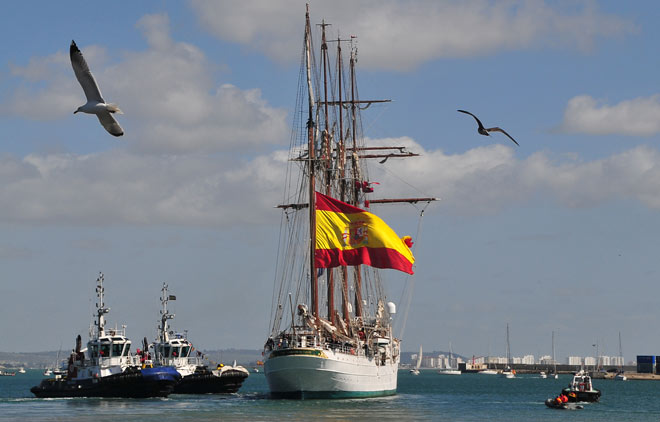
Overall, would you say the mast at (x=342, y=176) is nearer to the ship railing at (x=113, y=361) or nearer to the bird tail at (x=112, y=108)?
the ship railing at (x=113, y=361)

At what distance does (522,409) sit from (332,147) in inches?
1322

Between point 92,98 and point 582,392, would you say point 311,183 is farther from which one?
point 92,98

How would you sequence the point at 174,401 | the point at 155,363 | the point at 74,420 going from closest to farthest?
1. the point at 74,420
2. the point at 174,401
3. the point at 155,363

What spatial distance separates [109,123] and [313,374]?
56325 millimetres

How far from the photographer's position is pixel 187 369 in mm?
116562

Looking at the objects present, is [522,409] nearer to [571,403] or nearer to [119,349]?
[571,403]

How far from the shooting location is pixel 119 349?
331 ft

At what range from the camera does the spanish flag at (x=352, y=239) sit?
317 ft

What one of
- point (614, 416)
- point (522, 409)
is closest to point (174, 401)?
point (522, 409)

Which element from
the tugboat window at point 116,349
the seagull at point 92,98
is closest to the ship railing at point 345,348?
the tugboat window at point 116,349

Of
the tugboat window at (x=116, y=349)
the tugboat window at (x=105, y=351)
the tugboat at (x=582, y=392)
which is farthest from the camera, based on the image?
the tugboat at (x=582, y=392)

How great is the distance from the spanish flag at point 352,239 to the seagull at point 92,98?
56798 mm

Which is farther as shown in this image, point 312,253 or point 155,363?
point 155,363

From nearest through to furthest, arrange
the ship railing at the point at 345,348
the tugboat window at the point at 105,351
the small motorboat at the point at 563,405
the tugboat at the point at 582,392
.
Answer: the small motorboat at the point at 563,405 → the ship railing at the point at 345,348 → the tugboat window at the point at 105,351 → the tugboat at the point at 582,392
